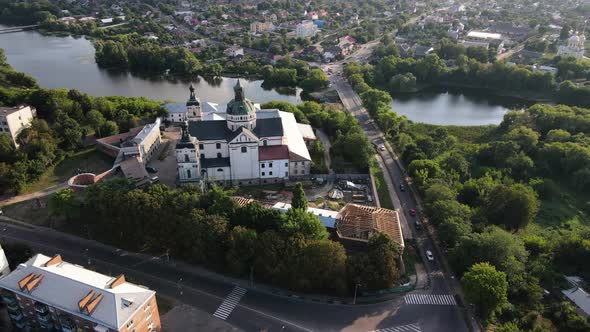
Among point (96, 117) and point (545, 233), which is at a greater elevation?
point (96, 117)

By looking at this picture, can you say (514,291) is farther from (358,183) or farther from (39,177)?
(39,177)

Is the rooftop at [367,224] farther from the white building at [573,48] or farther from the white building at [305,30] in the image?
the white building at [305,30]

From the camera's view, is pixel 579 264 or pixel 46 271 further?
pixel 579 264

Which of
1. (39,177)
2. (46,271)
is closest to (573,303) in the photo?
(46,271)

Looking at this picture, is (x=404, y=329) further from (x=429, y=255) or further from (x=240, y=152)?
(x=240, y=152)

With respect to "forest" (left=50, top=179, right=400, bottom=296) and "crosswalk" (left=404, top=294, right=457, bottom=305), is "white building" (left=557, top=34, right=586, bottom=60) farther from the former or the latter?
"forest" (left=50, top=179, right=400, bottom=296)

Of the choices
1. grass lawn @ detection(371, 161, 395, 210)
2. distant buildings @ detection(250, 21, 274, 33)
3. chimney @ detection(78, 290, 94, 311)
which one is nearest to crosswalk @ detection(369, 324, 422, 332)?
grass lawn @ detection(371, 161, 395, 210)

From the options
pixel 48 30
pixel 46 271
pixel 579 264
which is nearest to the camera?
pixel 46 271
